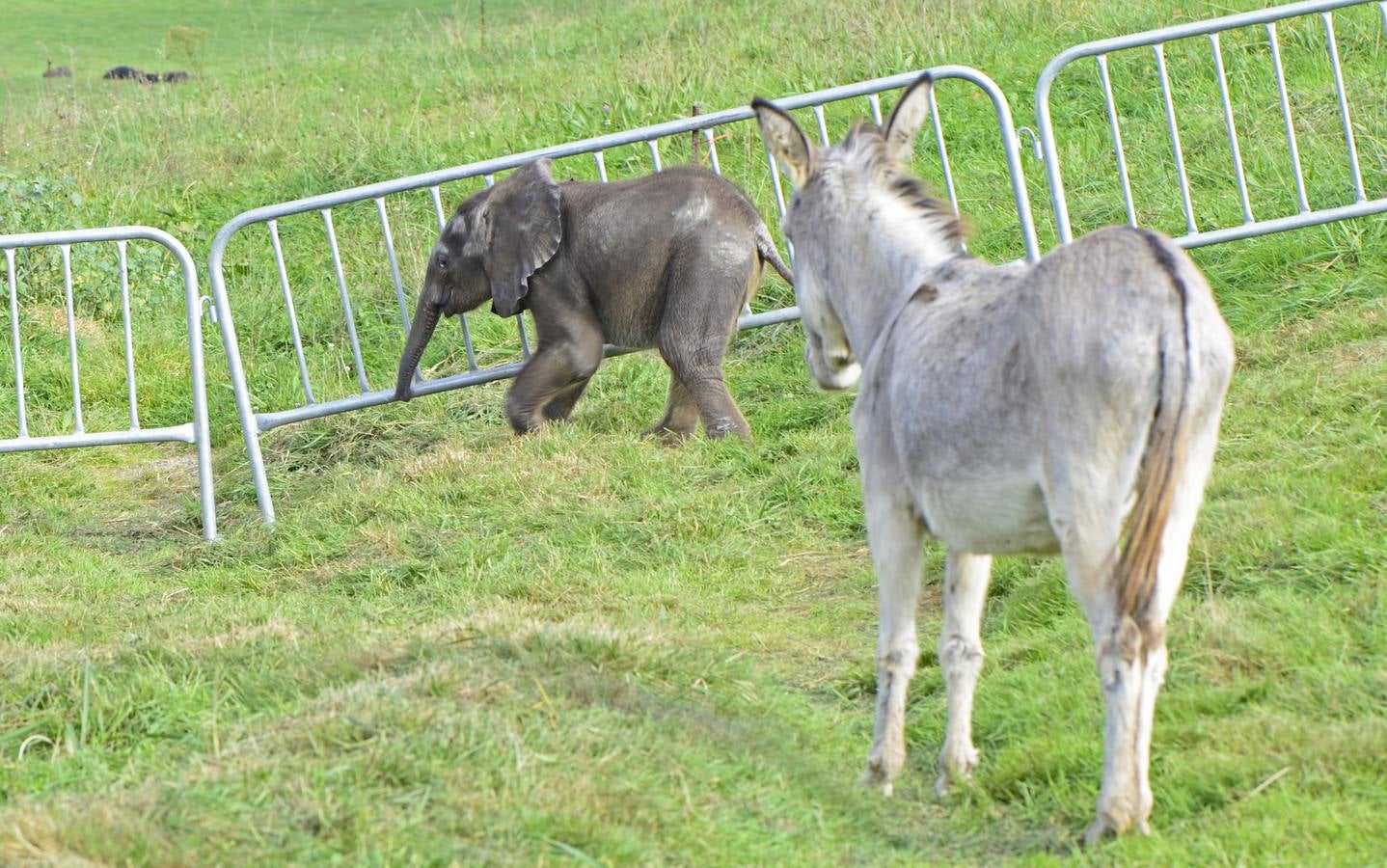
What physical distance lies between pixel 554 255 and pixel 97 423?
353cm

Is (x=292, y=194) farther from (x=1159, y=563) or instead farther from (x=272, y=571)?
(x=1159, y=563)

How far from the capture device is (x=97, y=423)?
9945mm

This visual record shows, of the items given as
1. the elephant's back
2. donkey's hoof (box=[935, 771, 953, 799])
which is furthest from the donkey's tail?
the elephant's back

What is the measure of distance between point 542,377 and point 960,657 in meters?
4.33

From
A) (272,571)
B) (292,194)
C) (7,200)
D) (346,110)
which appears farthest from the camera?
(346,110)

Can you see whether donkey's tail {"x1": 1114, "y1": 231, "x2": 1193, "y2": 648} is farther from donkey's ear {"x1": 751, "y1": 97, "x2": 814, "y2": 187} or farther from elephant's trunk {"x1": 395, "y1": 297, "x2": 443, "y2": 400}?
elephant's trunk {"x1": 395, "y1": 297, "x2": 443, "y2": 400}

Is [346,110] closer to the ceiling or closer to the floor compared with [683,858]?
closer to the ceiling

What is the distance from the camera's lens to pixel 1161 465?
356 cm

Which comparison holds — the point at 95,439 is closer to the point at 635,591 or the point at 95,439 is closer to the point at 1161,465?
the point at 635,591

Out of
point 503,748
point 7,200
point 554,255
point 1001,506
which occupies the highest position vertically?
point 7,200

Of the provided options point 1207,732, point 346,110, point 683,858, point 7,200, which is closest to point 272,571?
point 683,858

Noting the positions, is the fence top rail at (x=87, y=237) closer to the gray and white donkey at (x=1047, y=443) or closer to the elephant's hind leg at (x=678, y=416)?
the elephant's hind leg at (x=678, y=416)

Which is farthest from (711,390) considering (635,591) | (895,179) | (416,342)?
(895,179)

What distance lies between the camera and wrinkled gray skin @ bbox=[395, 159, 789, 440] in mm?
8203
